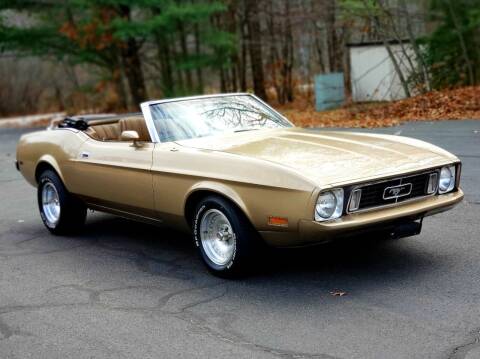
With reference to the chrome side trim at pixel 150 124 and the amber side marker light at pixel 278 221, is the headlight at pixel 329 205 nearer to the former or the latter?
the amber side marker light at pixel 278 221

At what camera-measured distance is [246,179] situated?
514cm

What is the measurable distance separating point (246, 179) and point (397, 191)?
3.66ft

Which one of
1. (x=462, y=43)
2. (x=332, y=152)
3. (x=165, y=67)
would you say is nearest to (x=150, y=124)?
(x=332, y=152)

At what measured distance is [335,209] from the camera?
16.0 ft

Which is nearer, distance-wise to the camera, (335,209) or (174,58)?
(335,209)

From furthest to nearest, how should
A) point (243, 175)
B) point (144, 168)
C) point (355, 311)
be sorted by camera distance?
point (144, 168) < point (243, 175) < point (355, 311)

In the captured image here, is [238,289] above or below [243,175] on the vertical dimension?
below

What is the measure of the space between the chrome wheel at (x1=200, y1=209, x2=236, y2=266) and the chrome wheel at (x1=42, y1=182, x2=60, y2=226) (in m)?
2.58

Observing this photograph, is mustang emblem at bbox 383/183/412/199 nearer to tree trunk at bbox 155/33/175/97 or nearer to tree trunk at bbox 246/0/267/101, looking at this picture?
tree trunk at bbox 246/0/267/101

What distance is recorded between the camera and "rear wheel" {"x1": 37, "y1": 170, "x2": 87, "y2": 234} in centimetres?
735

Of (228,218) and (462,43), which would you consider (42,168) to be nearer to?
(228,218)

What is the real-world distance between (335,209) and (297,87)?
23352 mm

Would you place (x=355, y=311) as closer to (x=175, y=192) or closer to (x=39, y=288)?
(x=175, y=192)

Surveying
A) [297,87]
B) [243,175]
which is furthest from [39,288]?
[297,87]
